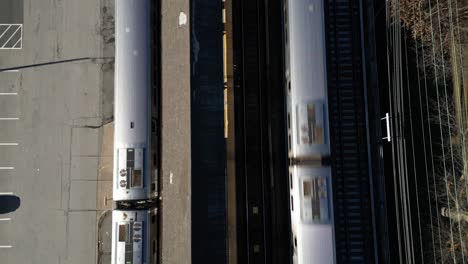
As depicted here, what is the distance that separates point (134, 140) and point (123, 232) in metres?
3.55

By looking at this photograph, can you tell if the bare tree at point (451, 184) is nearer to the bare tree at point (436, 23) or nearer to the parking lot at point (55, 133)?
the bare tree at point (436, 23)

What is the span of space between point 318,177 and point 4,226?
14.3 metres

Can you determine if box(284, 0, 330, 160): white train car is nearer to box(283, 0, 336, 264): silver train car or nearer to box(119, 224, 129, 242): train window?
box(283, 0, 336, 264): silver train car

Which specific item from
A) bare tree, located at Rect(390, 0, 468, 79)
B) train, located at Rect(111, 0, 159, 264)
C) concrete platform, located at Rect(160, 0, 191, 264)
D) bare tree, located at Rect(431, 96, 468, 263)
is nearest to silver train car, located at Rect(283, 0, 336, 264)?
concrete platform, located at Rect(160, 0, 191, 264)

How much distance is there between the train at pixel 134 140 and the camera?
1192 centimetres

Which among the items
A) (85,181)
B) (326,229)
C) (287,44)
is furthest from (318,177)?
→ (85,181)

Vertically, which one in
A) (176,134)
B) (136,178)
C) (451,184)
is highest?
(176,134)

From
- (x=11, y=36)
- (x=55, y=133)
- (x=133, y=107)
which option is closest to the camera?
(x=133, y=107)

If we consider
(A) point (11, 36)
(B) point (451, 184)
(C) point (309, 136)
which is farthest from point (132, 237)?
(B) point (451, 184)

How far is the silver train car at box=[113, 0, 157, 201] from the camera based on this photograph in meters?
12.0

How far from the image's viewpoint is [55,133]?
14.8 metres

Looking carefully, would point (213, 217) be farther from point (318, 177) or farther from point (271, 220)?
point (318, 177)

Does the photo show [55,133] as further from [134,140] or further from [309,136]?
[309,136]

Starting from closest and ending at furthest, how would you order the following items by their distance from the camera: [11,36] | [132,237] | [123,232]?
[132,237], [123,232], [11,36]
